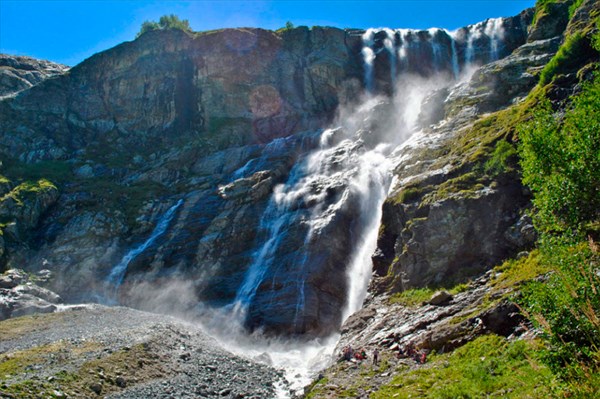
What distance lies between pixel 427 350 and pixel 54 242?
49011 mm

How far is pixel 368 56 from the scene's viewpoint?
284 feet

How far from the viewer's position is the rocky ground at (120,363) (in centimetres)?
2194

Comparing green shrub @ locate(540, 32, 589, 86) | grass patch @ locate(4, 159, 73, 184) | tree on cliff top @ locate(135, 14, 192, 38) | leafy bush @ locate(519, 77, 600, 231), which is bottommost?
leafy bush @ locate(519, 77, 600, 231)

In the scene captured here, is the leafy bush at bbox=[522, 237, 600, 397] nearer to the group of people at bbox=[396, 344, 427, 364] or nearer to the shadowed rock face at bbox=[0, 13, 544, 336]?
the group of people at bbox=[396, 344, 427, 364]

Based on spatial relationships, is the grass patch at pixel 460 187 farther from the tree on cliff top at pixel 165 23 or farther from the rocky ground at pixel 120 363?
the tree on cliff top at pixel 165 23

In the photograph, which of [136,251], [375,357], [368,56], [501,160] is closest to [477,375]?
[375,357]

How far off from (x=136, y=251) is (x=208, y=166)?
19.7 meters

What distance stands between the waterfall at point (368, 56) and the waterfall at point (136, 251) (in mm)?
40662

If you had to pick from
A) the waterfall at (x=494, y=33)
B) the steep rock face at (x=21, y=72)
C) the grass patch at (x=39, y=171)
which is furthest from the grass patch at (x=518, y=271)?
the steep rock face at (x=21, y=72)

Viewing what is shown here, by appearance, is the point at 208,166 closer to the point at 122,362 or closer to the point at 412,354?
the point at 122,362

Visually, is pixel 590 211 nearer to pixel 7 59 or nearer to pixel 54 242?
pixel 54 242

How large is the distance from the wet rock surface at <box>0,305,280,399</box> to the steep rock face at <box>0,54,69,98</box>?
66495 mm

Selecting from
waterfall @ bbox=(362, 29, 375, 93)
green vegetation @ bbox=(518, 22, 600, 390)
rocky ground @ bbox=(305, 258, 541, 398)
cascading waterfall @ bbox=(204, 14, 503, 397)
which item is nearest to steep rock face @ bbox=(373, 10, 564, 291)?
rocky ground @ bbox=(305, 258, 541, 398)

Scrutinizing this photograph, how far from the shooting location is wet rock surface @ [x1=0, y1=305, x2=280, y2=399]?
72.3 ft
